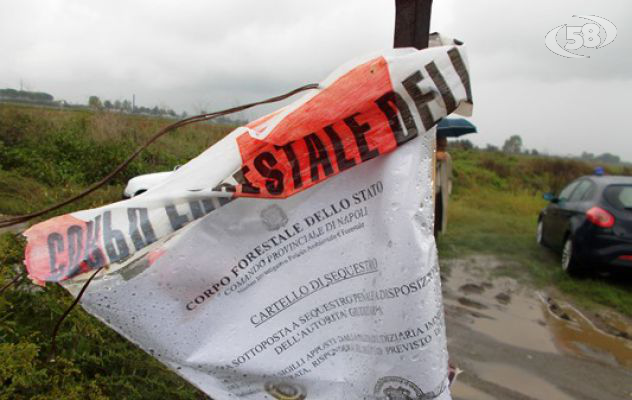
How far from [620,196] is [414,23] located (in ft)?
16.3

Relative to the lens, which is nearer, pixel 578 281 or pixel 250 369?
pixel 250 369

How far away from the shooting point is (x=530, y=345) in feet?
14.2

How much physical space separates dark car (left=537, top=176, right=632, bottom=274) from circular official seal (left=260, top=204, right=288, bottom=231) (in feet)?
17.2

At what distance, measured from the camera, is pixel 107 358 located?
2.39 meters

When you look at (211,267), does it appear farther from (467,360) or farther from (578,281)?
(578,281)

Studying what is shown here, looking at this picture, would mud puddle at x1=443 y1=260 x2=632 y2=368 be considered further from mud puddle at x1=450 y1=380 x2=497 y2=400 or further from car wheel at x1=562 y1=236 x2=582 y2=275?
mud puddle at x1=450 y1=380 x2=497 y2=400

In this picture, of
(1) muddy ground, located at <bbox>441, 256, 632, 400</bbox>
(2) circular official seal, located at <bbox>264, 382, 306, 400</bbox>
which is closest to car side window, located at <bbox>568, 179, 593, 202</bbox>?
(1) muddy ground, located at <bbox>441, 256, 632, 400</bbox>

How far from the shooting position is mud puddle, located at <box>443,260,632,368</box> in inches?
170

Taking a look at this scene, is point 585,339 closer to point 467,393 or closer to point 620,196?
point 467,393

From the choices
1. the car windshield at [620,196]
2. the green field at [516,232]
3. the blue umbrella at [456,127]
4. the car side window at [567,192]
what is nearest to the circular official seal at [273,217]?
the green field at [516,232]

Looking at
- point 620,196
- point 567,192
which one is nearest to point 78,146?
point 567,192

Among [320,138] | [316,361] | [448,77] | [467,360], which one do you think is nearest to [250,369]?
[316,361]

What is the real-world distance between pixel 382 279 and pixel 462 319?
3.79m

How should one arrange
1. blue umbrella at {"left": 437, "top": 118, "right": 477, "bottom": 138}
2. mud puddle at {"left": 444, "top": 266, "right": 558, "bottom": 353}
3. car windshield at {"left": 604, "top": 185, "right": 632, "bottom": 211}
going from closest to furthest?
mud puddle at {"left": 444, "top": 266, "right": 558, "bottom": 353}, car windshield at {"left": 604, "top": 185, "right": 632, "bottom": 211}, blue umbrella at {"left": 437, "top": 118, "right": 477, "bottom": 138}
